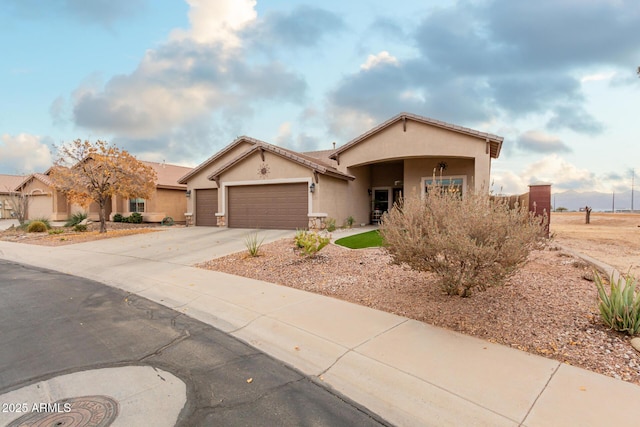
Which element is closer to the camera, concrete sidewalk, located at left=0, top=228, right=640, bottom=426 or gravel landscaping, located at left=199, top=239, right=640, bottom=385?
concrete sidewalk, located at left=0, top=228, right=640, bottom=426

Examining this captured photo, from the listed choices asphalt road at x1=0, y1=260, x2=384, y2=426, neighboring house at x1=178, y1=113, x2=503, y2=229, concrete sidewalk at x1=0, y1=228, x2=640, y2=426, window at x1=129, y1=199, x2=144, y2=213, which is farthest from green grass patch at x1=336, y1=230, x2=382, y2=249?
window at x1=129, y1=199, x2=144, y2=213

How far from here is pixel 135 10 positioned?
11.4 meters

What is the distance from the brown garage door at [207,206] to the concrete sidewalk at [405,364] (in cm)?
1388

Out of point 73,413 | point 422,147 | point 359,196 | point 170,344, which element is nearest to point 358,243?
point 422,147

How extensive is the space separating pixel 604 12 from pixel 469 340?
39.0 feet

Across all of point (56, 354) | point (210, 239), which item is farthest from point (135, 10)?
point (56, 354)

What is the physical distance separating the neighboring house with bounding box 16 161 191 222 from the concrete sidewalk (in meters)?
20.0

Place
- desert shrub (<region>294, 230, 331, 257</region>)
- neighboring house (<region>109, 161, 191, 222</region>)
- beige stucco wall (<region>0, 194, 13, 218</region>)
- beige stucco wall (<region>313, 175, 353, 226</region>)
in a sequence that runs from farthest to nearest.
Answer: beige stucco wall (<region>0, 194, 13, 218</region>) → neighboring house (<region>109, 161, 191, 222</region>) → beige stucco wall (<region>313, 175, 353, 226</region>) → desert shrub (<region>294, 230, 331, 257</region>)

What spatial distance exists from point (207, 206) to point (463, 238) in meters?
18.9

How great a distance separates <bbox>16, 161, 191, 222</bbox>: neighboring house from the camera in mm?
25000

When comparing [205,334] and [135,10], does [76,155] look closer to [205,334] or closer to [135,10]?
[135,10]

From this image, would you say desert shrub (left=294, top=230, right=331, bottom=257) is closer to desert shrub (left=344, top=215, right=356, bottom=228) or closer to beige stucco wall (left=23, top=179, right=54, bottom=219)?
desert shrub (left=344, top=215, right=356, bottom=228)

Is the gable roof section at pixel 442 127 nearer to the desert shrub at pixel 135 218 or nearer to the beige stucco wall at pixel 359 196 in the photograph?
the beige stucco wall at pixel 359 196

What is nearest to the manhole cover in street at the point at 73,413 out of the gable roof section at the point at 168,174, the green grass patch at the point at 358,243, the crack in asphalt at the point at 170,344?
the crack in asphalt at the point at 170,344
